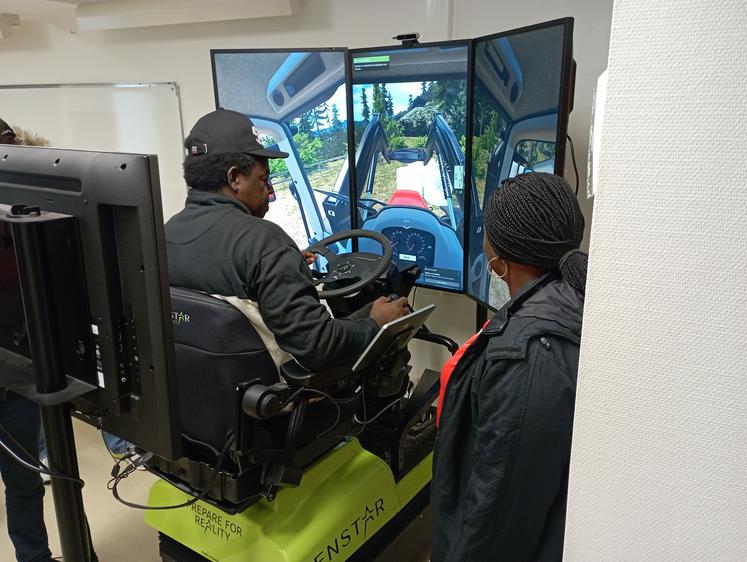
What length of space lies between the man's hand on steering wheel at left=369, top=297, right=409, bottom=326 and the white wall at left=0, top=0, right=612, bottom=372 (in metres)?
1.02

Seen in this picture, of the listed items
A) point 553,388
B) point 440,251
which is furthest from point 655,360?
point 440,251

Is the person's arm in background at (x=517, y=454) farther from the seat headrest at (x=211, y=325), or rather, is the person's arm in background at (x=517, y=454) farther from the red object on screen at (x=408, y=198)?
the red object on screen at (x=408, y=198)

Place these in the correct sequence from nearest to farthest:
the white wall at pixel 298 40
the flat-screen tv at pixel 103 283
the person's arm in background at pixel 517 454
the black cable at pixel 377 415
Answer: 1. the flat-screen tv at pixel 103 283
2. the person's arm in background at pixel 517 454
3. the black cable at pixel 377 415
4. the white wall at pixel 298 40

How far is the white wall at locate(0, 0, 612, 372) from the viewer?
7.84 feet

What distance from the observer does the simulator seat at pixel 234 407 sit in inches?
57.7

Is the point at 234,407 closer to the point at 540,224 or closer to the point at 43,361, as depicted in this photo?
the point at 43,361

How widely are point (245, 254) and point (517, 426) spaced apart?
87 centimetres

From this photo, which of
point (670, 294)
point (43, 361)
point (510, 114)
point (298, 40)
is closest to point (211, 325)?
point (43, 361)

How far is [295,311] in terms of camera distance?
155cm

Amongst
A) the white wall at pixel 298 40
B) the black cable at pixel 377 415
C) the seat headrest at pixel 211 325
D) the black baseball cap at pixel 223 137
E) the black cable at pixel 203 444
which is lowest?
the black cable at pixel 377 415

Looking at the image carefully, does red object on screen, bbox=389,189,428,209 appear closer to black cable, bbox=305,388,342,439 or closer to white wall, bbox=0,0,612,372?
white wall, bbox=0,0,612,372

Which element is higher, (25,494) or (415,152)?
(415,152)

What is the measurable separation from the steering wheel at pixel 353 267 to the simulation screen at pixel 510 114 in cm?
45

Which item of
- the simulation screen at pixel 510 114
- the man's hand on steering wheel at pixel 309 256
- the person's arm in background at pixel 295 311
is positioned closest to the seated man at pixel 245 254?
the person's arm in background at pixel 295 311
